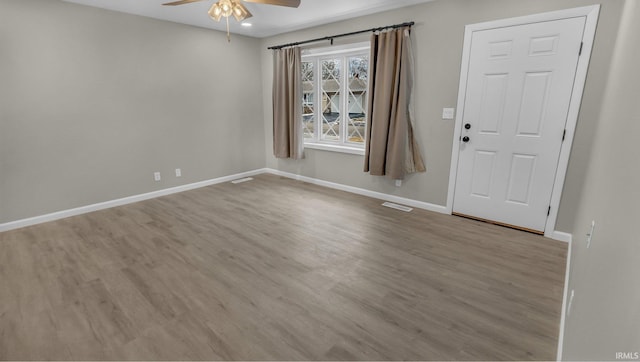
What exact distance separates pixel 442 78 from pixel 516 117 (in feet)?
2.96

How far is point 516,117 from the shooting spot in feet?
10.3

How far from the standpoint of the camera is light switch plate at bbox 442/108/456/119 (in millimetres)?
3514

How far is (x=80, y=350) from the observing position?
170cm

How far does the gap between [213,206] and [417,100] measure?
9.82 ft

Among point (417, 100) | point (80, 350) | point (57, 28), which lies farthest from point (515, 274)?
point (57, 28)

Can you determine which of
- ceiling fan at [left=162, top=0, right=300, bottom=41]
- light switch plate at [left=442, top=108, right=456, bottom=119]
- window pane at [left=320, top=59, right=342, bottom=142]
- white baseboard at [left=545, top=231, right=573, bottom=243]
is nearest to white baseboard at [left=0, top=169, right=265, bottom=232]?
window pane at [left=320, top=59, right=342, bottom=142]

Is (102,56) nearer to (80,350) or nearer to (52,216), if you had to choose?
(52,216)

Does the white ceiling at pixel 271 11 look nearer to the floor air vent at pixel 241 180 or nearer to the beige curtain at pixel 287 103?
the beige curtain at pixel 287 103

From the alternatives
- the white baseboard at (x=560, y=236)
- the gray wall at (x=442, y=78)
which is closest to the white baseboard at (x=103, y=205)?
the gray wall at (x=442, y=78)

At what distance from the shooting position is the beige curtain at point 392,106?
145 inches

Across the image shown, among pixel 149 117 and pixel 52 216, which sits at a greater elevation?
pixel 149 117

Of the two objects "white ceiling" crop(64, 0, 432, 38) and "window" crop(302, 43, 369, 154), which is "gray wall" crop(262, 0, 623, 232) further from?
"window" crop(302, 43, 369, 154)

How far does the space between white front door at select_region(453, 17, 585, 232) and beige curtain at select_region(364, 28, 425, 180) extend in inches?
25.1

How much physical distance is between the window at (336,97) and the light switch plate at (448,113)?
1.07 m
